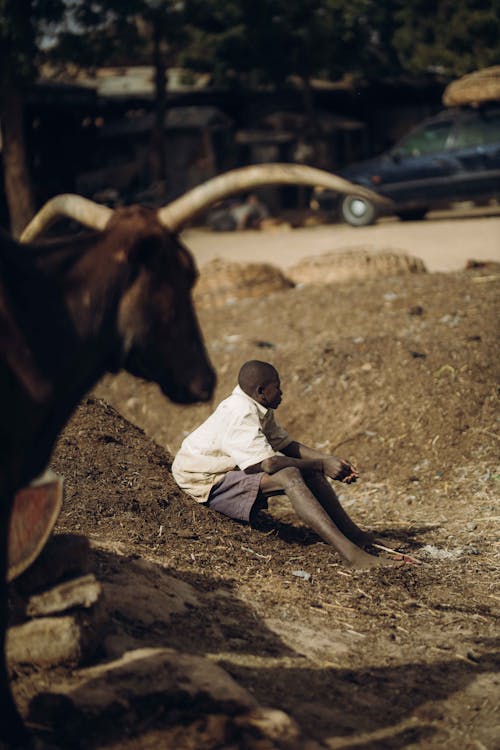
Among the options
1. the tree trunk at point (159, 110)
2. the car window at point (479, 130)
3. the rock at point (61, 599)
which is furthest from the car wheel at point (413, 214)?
the rock at point (61, 599)

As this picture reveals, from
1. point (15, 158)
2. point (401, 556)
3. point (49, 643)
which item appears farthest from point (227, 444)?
point (15, 158)

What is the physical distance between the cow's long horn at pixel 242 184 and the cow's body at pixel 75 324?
2.7 inches

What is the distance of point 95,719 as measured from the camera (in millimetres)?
3418

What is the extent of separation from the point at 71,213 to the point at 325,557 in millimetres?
2905

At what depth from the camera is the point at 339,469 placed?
17.8 ft

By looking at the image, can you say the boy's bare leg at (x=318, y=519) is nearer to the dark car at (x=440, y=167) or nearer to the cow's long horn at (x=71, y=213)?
the cow's long horn at (x=71, y=213)

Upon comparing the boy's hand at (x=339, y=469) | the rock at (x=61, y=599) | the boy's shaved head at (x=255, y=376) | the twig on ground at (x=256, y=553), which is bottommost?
the twig on ground at (x=256, y=553)

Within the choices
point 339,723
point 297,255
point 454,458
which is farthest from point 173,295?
point 297,255

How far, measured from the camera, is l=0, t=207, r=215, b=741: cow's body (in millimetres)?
3070

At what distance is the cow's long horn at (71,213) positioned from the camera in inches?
129

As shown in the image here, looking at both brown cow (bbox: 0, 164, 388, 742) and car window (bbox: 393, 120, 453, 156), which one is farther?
car window (bbox: 393, 120, 453, 156)

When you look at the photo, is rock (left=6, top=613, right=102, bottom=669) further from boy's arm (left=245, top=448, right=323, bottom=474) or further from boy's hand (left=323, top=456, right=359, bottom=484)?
boy's hand (left=323, top=456, right=359, bottom=484)

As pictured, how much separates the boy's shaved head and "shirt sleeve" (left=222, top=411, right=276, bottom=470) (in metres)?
0.15

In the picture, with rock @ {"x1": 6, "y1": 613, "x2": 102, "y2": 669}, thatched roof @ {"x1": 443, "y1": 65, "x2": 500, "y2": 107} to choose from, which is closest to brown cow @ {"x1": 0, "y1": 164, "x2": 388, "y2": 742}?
rock @ {"x1": 6, "y1": 613, "x2": 102, "y2": 669}
